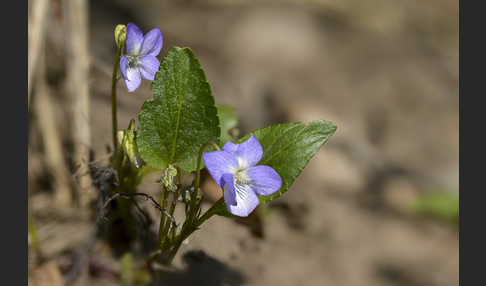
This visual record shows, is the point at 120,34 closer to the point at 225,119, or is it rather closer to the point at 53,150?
the point at 225,119

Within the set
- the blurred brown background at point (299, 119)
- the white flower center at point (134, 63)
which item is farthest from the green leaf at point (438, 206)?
the white flower center at point (134, 63)

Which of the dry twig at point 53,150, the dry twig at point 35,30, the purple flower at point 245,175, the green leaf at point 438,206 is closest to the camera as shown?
the purple flower at point 245,175

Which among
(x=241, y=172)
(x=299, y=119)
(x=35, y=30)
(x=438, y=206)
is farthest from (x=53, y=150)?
(x=438, y=206)

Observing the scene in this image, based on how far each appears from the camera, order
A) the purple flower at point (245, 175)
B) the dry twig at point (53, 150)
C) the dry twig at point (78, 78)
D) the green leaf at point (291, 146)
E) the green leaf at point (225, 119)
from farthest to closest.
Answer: the dry twig at point (53, 150), the dry twig at point (78, 78), the green leaf at point (225, 119), the green leaf at point (291, 146), the purple flower at point (245, 175)

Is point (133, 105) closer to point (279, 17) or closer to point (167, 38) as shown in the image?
point (167, 38)

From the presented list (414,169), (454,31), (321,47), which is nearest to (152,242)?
(414,169)

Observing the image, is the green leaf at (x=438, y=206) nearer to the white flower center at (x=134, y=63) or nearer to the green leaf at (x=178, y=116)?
the green leaf at (x=178, y=116)
